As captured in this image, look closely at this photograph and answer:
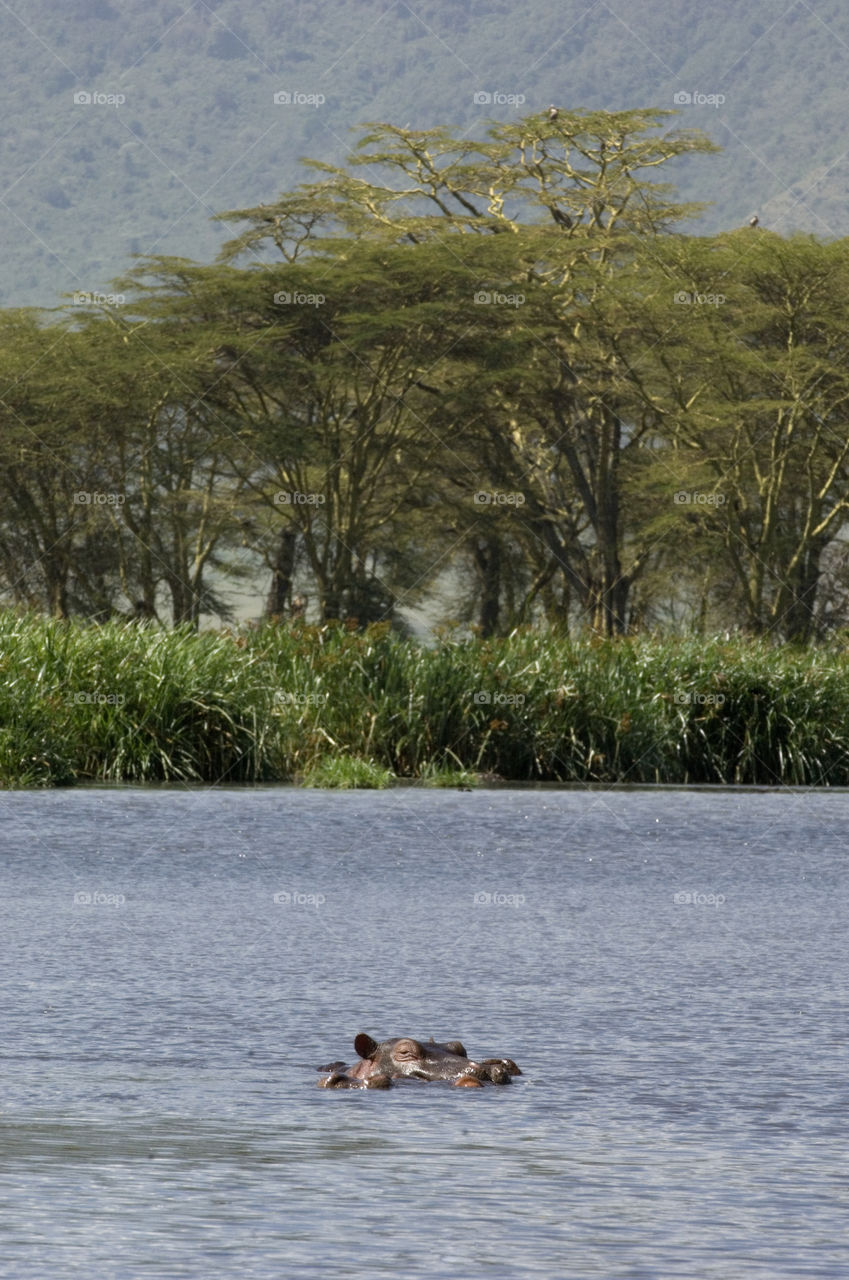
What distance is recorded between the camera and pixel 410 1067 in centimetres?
542

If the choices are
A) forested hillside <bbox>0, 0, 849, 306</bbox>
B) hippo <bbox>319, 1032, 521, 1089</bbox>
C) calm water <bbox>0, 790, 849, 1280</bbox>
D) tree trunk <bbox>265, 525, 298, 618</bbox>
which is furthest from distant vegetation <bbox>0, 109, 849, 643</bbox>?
forested hillside <bbox>0, 0, 849, 306</bbox>

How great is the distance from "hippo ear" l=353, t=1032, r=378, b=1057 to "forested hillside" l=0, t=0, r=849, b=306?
12760 centimetres

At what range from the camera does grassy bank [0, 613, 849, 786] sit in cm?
1709

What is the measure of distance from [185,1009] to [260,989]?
0.48 metres

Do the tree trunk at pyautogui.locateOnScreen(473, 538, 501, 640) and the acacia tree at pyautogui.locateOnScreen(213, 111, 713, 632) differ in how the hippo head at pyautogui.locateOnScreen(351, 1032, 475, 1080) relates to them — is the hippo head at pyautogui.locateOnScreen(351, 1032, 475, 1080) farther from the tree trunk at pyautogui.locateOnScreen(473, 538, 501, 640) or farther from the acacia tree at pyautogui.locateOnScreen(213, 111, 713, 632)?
the tree trunk at pyautogui.locateOnScreen(473, 538, 501, 640)

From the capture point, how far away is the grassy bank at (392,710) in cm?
1709

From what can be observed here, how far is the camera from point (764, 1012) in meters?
6.52

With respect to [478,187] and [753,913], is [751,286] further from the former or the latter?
[753,913]

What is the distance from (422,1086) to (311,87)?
5280 inches

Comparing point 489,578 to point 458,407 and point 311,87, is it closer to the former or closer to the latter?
point 458,407

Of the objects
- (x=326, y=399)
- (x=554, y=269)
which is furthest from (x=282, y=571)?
(x=554, y=269)

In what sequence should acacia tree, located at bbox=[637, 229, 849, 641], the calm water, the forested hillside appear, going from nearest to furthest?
the calm water → acacia tree, located at bbox=[637, 229, 849, 641] → the forested hillside

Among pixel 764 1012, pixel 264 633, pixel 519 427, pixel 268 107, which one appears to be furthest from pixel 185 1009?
pixel 268 107

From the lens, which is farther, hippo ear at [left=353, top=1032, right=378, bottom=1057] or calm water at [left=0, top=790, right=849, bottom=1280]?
hippo ear at [left=353, top=1032, right=378, bottom=1057]
